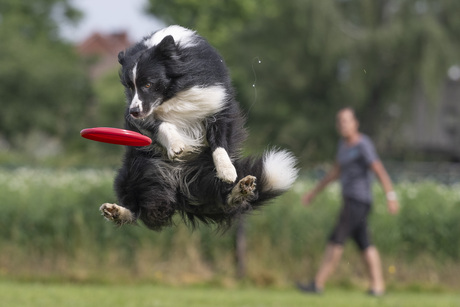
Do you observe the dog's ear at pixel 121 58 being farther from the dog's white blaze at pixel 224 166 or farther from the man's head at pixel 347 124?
the man's head at pixel 347 124

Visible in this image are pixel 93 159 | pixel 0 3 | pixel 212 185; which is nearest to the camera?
pixel 212 185

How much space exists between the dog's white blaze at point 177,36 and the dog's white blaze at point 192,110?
26cm

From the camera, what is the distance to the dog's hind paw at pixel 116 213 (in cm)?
380

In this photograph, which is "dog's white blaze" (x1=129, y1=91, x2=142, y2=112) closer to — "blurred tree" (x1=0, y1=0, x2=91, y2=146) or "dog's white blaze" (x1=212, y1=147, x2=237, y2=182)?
"dog's white blaze" (x1=212, y1=147, x2=237, y2=182)

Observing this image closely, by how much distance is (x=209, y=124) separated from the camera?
3.85m

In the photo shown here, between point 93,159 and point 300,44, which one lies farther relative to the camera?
point 300,44

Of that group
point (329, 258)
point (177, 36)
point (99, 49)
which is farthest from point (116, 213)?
point (99, 49)

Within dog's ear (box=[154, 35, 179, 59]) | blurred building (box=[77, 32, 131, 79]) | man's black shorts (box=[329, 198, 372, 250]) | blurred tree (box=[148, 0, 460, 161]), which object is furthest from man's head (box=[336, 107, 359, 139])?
blurred building (box=[77, 32, 131, 79])

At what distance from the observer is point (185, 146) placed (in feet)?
12.4

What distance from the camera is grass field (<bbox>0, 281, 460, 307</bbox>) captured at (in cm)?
870

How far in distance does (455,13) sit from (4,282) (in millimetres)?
24494

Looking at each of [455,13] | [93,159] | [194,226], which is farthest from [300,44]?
[194,226]

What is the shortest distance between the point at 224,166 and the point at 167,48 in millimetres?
696

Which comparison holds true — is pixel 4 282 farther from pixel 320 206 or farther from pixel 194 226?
pixel 194 226
